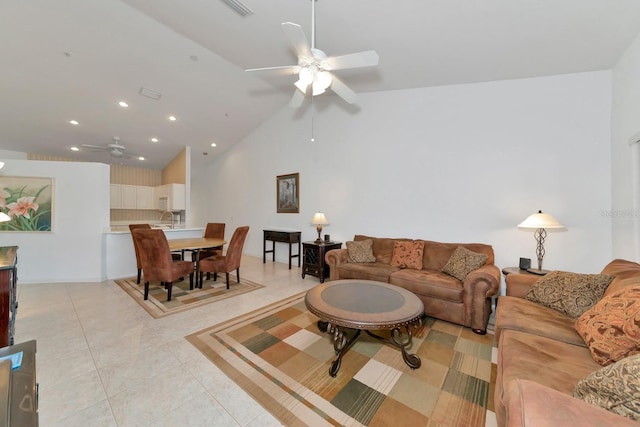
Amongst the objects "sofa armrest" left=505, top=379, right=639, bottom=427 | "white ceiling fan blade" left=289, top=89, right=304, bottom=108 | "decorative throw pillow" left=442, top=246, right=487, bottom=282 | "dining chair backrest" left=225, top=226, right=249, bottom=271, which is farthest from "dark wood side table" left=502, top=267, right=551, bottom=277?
"dining chair backrest" left=225, top=226, right=249, bottom=271

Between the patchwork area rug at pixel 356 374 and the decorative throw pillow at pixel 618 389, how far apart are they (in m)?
0.84

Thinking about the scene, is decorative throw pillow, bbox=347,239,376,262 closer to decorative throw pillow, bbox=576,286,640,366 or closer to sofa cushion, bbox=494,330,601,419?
sofa cushion, bbox=494,330,601,419

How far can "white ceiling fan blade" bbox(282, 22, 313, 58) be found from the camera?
1.87 m

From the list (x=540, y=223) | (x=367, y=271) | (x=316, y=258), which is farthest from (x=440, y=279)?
(x=316, y=258)

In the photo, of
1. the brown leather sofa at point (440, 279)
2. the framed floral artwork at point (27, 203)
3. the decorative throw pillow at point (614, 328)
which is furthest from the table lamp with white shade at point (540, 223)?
the framed floral artwork at point (27, 203)

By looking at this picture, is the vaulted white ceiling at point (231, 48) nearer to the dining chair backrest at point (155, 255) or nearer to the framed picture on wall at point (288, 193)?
the framed picture on wall at point (288, 193)

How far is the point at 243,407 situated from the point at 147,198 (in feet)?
26.5

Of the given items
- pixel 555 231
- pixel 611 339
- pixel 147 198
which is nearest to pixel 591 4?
pixel 555 231

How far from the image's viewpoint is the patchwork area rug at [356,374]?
1548 mm

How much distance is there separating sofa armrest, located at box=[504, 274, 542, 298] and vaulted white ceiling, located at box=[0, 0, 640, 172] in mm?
2496

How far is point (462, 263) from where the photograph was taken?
307cm

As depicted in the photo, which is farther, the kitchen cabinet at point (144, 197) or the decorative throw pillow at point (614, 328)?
the kitchen cabinet at point (144, 197)

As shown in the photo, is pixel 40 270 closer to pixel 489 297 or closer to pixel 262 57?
pixel 262 57

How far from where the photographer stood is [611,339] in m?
1.33
